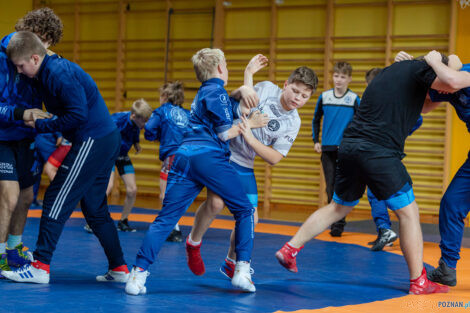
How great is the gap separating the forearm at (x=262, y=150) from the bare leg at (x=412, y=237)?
0.78 metres

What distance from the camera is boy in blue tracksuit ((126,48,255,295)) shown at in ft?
11.0

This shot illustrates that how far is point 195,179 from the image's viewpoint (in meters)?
3.42

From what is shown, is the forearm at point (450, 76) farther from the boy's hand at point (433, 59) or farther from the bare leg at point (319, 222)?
the bare leg at point (319, 222)

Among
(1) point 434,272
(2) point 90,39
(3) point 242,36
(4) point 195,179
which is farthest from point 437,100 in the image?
(2) point 90,39

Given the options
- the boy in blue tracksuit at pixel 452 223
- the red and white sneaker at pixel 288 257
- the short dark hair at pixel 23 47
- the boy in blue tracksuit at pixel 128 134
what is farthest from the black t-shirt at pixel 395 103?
the boy in blue tracksuit at pixel 128 134

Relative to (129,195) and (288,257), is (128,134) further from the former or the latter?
(288,257)

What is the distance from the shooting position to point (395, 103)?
142 inches

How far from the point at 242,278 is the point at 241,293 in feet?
0.29

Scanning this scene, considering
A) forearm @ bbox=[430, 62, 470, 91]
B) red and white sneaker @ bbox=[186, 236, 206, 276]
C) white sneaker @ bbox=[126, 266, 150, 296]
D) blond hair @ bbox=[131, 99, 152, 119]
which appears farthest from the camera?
blond hair @ bbox=[131, 99, 152, 119]

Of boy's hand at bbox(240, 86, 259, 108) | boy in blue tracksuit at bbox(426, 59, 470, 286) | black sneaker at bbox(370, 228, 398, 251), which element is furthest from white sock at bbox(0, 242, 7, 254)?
black sneaker at bbox(370, 228, 398, 251)

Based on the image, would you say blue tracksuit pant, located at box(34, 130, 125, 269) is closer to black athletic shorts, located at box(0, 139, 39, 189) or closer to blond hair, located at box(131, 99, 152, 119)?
black athletic shorts, located at box(0, 139, 39, 189)

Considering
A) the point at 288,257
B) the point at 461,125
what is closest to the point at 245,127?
the point at 288,257

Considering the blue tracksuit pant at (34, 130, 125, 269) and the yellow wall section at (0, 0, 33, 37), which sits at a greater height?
the yellow wall section at (0, 0, 33, 37)

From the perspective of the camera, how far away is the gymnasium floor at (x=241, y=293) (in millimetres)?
3090
